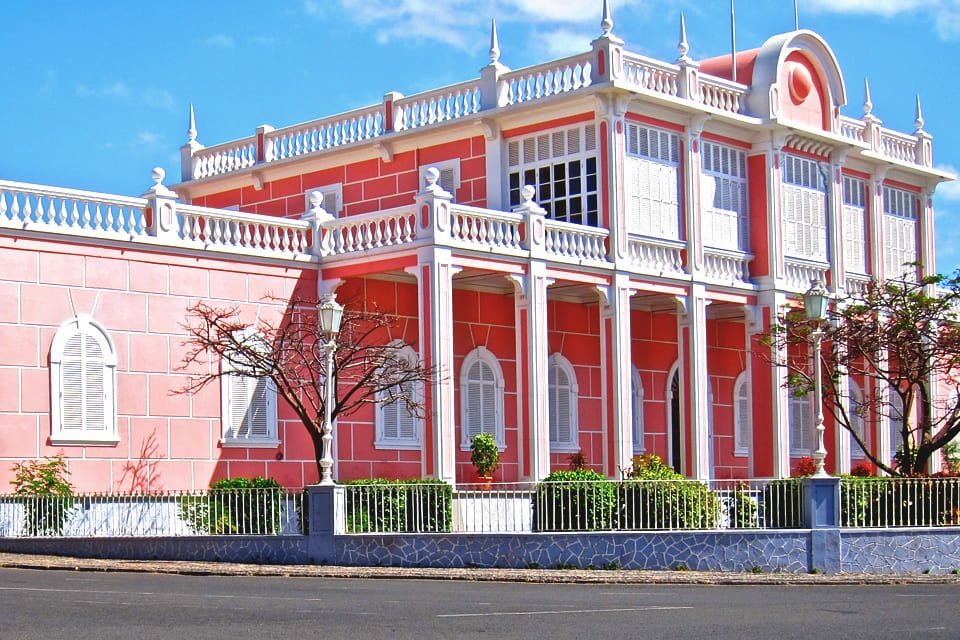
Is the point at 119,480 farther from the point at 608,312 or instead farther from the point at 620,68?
the point at 620,68

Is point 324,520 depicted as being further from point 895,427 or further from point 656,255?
point 895,427

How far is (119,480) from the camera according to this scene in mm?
24859

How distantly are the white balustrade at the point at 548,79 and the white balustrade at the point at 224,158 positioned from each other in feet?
21.5

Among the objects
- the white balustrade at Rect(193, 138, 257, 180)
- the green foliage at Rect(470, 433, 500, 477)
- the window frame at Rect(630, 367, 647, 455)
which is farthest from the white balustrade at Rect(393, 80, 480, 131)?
the green foliage at Rect(470, 433, 500, 477)

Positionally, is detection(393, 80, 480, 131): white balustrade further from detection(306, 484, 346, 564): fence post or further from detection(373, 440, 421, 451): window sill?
detection(306, 484, 346, 564): fence post

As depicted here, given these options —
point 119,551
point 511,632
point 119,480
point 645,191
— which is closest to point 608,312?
point 645,191

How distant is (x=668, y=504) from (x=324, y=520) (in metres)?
4.90

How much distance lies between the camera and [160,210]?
25.6 m

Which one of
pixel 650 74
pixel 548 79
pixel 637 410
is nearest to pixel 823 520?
pixel 637 410

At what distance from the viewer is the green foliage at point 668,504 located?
22.0 m

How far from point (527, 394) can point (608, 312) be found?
278cm

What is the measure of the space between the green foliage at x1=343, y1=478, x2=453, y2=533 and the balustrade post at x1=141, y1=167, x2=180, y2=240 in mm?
6289

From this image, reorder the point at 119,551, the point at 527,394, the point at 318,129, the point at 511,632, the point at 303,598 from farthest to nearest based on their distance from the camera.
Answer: the point at 318,129 → the point at 527,394 → the point at 119,551 → the point at 303,598 → the point at 511,632

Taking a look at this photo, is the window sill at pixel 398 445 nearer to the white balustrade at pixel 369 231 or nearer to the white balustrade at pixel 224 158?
the white balustrade at pixel 369 231
